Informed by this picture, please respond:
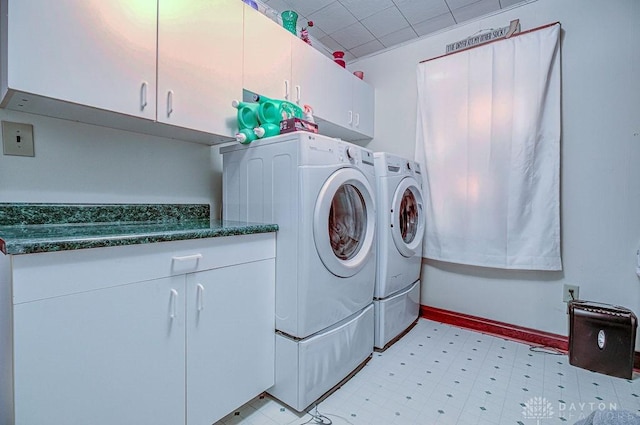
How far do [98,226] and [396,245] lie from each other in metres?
1.59

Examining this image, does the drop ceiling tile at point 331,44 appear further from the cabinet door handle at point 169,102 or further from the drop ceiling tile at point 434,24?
the cabinet door handle at point 169,102

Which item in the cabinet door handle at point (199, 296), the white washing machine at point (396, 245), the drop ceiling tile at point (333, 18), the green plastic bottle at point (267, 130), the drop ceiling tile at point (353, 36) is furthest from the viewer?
the drop ceiling tile at point (353, 36)

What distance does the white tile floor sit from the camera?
1.33 meters

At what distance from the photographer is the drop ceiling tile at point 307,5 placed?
2.06 meters

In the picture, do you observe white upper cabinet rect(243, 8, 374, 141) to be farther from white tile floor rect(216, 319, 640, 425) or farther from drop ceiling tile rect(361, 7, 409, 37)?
white tile floor rect(216, 319, 640, 425)

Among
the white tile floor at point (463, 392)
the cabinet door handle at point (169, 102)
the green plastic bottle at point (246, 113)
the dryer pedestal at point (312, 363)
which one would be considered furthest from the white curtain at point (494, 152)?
the cabinet door handle at point (169, 102)

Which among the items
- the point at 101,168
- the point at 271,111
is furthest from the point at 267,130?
the point at 101,168

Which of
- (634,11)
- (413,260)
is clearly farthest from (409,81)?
(413,260)

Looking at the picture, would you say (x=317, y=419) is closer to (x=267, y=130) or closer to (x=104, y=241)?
(x=104, y=241)

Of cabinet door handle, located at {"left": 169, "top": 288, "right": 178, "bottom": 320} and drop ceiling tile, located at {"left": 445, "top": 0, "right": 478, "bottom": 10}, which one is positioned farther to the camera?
drop ceiling tile, located at {"left": 445, "top": 0, "right": 478, "bottom": 10}

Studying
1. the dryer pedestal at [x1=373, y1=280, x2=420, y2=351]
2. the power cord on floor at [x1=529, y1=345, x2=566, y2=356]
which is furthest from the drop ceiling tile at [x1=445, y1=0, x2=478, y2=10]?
the power cord on floor at [x1=529, y1=345, x2=566, y2=356]

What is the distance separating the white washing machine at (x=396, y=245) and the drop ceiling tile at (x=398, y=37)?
3.58 feet

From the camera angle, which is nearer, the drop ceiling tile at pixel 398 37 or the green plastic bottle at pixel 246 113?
the green plastic bottle at pixel 246 113

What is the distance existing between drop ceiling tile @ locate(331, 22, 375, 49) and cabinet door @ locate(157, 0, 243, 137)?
3.62ft
